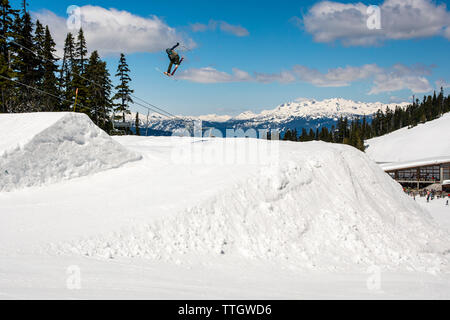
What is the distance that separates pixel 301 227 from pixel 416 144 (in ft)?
344

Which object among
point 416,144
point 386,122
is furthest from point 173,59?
point 386,122

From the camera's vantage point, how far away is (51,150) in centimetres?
1423

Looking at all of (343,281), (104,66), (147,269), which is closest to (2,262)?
(147,269)

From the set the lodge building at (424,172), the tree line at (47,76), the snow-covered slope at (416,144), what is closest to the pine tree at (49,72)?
the tree line at (47,76)

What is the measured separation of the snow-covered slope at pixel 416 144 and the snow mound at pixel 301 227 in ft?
279

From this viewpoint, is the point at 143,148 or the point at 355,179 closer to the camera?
the point at 355,179

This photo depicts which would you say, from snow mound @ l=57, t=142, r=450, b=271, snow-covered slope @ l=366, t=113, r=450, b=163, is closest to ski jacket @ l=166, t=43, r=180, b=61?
snow mound @ l=57, t=142, r=450, b=271

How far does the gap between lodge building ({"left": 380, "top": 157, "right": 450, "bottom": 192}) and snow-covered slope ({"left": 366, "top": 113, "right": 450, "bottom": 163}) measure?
32.4 m

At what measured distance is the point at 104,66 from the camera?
44094 millimetres

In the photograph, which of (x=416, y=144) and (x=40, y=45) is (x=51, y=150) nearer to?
(x=40, y=45)

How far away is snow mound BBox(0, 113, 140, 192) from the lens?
13.2 m

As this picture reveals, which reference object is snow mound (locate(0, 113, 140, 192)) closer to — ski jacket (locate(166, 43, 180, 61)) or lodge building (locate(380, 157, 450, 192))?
ski jacket (locate(166, 43, 180, 61))

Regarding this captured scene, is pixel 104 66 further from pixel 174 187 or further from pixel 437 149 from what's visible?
pixel 437 149

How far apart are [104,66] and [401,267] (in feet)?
145
